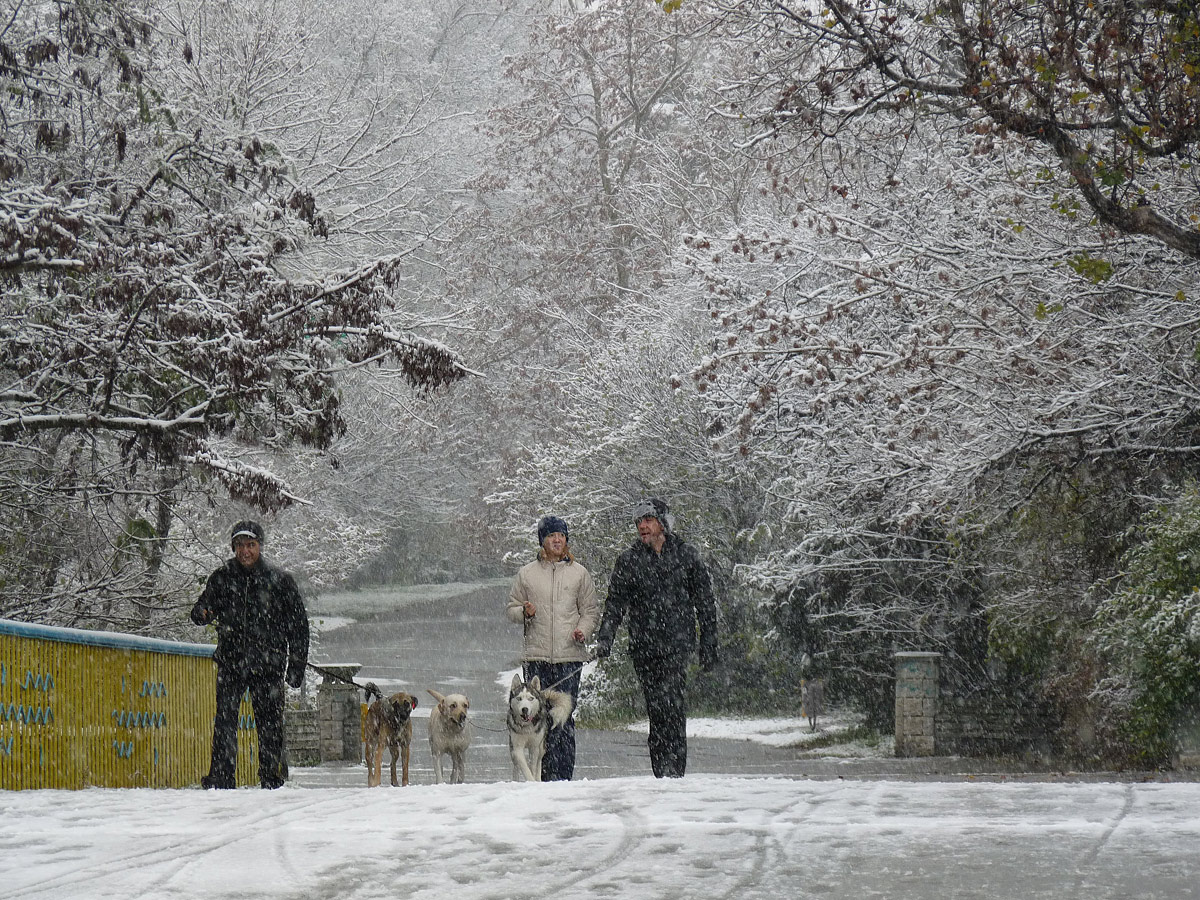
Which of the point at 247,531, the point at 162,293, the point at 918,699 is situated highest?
the point at 162,293

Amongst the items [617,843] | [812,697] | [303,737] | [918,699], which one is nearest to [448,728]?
[617,843]

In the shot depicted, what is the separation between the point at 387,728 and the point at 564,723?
11.6 feet

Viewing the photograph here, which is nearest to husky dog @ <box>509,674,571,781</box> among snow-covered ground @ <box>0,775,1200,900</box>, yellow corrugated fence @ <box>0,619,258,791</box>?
snow-covered ground @ <box>0,775,1200,900</box>

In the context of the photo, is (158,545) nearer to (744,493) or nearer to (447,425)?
(744,493)

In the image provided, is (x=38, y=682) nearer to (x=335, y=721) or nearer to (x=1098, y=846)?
(x=1098, y=846)

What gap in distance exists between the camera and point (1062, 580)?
1838 centimetres

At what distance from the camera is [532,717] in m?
10.5

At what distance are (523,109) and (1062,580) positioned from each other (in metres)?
27.1

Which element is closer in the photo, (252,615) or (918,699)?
(252,615)

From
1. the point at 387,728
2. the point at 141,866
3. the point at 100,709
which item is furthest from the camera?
the point at 387,728

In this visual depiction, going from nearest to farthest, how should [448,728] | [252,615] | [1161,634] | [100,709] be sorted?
[252,615]
[100,709]
[448,728]
[1161,634]

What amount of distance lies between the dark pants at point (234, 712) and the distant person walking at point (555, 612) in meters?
1.63

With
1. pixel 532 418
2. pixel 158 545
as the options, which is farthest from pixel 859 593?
pixel 532 418

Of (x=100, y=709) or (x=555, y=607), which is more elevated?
(x=555, y=607)
